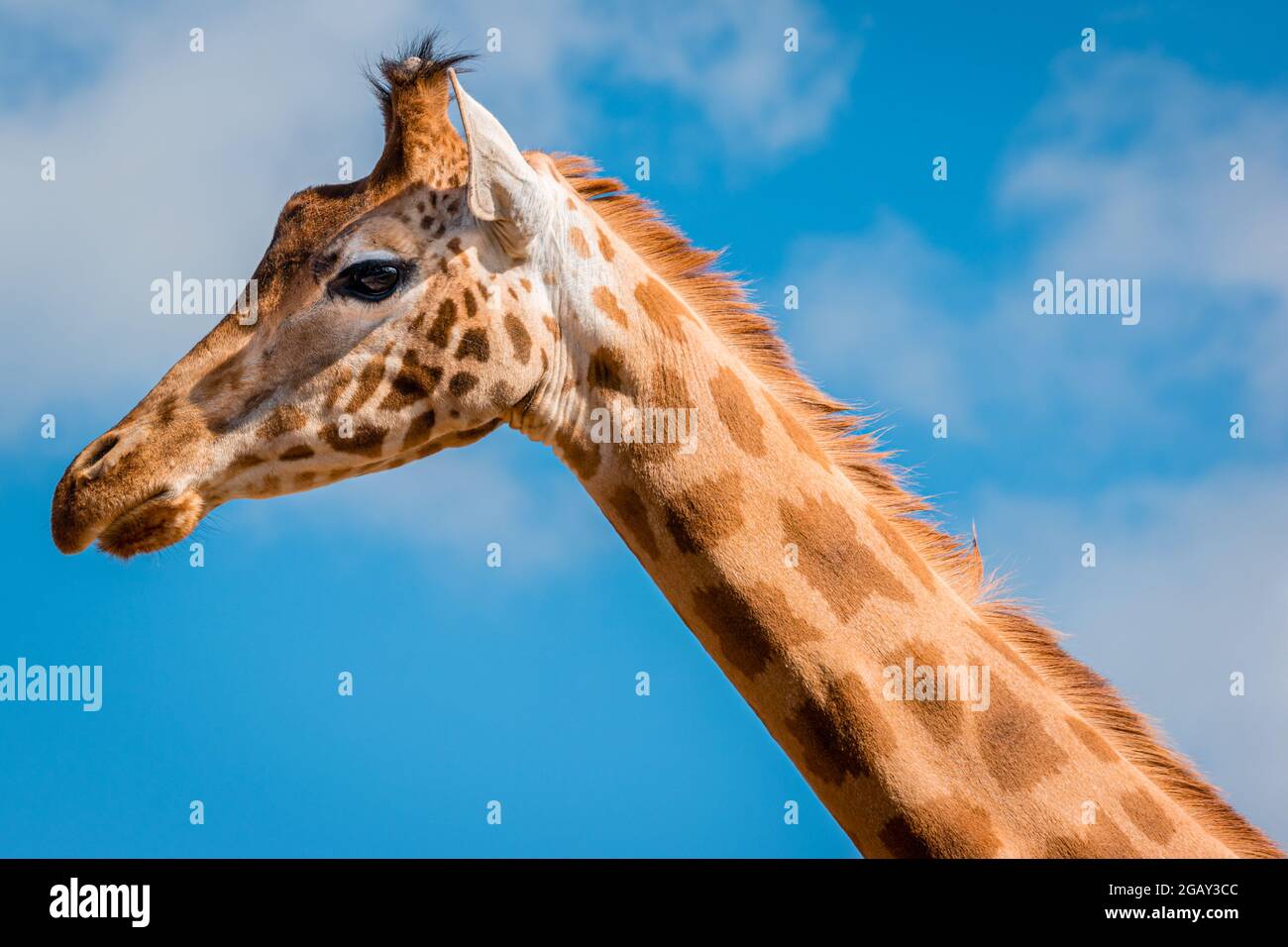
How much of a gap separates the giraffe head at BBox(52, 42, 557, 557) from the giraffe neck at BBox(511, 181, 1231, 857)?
27cm

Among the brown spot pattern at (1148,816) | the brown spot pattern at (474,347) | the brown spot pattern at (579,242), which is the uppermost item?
the brown spot pattern at (579,242)

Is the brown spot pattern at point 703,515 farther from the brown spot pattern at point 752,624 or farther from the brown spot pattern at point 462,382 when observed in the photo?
the brown spot pattern at point 462,382

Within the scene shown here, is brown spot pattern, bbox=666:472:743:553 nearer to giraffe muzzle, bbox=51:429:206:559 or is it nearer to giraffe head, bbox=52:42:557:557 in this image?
giraffe head, bbox=52:42:557:557

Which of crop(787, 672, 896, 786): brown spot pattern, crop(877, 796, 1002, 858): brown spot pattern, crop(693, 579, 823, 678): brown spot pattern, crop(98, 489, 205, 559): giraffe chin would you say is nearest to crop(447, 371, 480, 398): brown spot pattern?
crop(98, 489, 205, 559): giraffe chin

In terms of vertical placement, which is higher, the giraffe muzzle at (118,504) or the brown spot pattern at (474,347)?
the brown spot pattern at (474,347)

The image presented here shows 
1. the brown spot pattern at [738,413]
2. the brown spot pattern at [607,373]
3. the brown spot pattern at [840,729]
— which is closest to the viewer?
the brown spot pattern at [840,729]

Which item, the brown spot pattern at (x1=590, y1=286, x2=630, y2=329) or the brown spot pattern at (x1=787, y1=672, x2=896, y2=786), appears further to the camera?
the brown spot pattern at (x1=590, y1=286, x2=630, y2=329)

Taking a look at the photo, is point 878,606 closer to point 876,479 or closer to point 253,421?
point 876,479

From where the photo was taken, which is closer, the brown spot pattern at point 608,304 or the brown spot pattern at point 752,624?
the brown spot pattern at point 752,624

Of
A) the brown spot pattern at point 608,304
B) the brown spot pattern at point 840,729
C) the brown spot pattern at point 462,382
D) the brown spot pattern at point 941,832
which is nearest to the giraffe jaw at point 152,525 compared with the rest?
the brown spot pattern at point 462,382

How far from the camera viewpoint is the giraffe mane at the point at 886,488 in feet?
23.2

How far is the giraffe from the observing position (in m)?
6.54

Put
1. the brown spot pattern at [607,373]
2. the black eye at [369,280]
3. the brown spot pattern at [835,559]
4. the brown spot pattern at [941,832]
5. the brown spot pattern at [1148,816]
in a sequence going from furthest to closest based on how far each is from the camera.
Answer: the black eye at [369,280] → the brown spot pattern at [607,373] → the brown spot pattern at [835,559] → the brown spot pattern at [1148,816] → the brown spot pattern at [941,832]

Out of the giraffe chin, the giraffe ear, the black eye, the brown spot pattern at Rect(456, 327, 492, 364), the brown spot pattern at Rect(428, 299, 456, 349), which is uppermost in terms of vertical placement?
the giraffe ear
